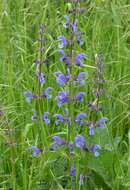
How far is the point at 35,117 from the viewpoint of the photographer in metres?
2.21

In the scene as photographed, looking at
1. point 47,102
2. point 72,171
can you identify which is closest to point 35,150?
point 72,171

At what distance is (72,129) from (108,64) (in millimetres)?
947

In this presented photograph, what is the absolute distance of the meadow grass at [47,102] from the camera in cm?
209

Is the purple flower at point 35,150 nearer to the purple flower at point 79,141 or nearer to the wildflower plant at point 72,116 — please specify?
the wildflower plant at point 72,116

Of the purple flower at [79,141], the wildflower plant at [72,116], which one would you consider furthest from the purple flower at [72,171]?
the purple flower at [79,141]

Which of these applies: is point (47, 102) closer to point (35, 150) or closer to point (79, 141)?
point (35, 150)

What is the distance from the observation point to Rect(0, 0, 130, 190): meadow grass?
2092 millimetres

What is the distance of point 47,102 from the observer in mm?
2512

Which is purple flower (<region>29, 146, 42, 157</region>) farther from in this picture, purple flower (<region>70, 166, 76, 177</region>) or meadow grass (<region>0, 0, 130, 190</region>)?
purple flower (<region>70, 166, 76, 177</region>)

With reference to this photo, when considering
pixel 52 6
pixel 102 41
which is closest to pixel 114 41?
pixel 102 41

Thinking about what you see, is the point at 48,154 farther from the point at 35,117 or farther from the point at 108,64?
the point at 108,64

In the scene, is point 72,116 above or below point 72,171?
above

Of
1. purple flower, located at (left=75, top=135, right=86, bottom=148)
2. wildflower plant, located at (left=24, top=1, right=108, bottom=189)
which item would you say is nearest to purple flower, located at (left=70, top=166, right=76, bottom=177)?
wildflower plant, located at (left=24, top=1, right=108, bottom=189)

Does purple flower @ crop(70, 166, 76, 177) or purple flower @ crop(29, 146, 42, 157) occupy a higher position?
purple flower @ crop(29, 146, 42, 157)
